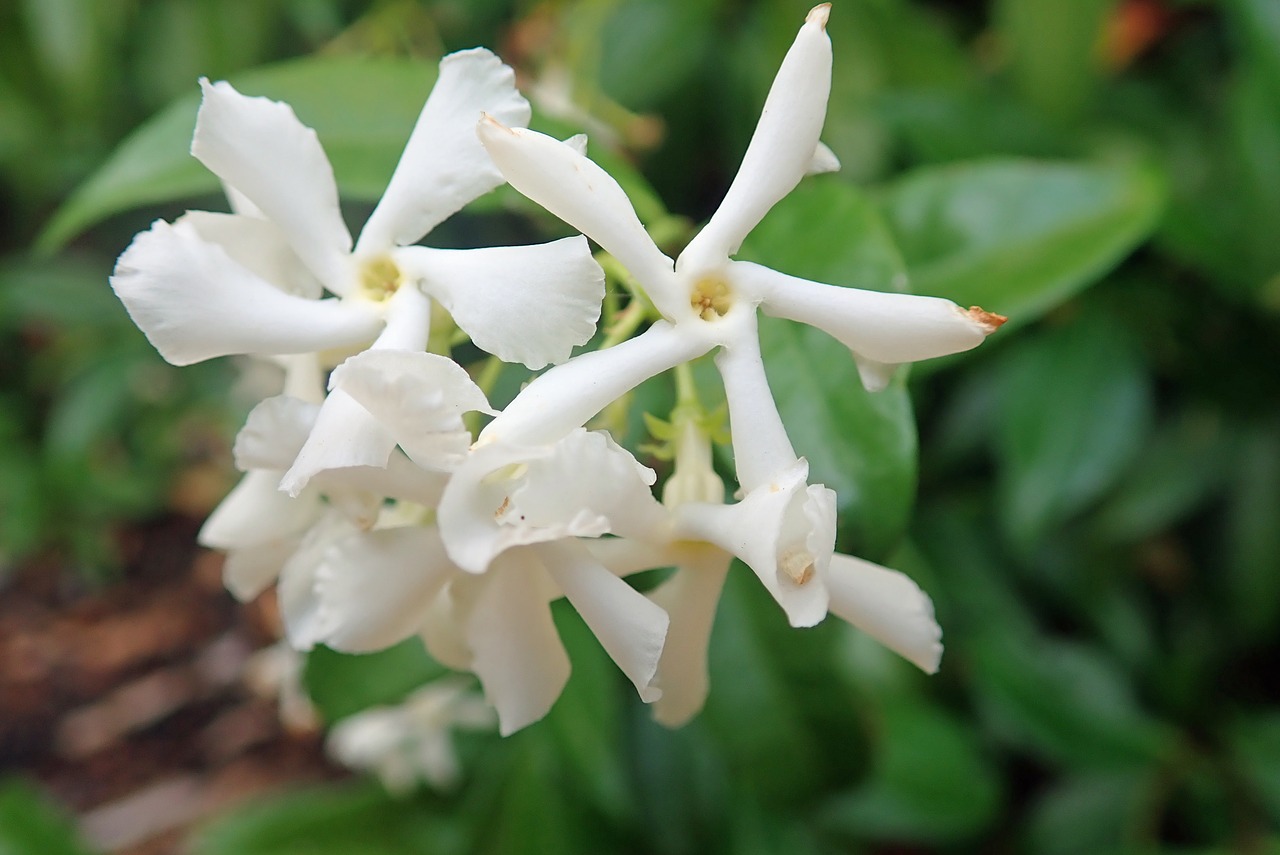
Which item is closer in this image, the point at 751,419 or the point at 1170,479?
the point at 751,419

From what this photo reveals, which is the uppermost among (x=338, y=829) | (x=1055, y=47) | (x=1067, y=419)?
(x=1055, y=47)

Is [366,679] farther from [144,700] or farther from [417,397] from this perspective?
[144,700]

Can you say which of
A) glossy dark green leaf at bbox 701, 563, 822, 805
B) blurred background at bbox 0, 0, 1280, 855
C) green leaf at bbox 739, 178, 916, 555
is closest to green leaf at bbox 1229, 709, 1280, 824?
blurred background at bbox 0, 0, 1280, 855

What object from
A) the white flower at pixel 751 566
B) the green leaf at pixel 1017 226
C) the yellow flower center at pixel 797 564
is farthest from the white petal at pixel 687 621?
the green leaf at pixel 1017 226

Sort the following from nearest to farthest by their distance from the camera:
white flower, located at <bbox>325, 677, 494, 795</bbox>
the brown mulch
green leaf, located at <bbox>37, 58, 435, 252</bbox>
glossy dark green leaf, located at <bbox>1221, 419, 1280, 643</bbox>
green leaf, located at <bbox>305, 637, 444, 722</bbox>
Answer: green leaf, located at <bbox>37, 58, 435, 252</bbox> < green leaf, located at <bbox>305, 637, 444, 722</bbox> < glossy dark green leaf, located at <bbox>1221, 419, 1280, 643</bbox> < white flower, located at <bbox>325, 677, 494, 795</bbox> < the brown mulch

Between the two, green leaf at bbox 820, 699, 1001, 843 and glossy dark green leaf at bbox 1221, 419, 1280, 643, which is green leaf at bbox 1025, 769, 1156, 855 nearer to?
green leaf at bbox 820, 699, 1001, 843

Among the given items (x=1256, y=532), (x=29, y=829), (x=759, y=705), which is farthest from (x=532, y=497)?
(x=29, y=829)

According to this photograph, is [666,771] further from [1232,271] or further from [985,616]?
[1232,271]
